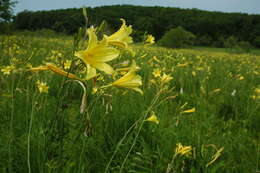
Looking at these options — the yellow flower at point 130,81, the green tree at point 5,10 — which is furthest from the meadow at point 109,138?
the green tree at point 5,10

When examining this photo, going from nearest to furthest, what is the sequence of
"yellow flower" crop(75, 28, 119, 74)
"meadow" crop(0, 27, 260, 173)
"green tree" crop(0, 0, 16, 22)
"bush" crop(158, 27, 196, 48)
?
1. "yellow flower" crop(75, 28, 119, 74)
2. "meadow" crop(0, 27, 260, 173)
3. "green tree" crop(0, 0, 16, 22)
4. "bush" crop(158, 27, 196, 48)

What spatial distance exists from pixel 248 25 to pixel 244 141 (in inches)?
1760

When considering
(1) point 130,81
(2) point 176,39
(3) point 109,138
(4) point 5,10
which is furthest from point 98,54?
(2) point 176,39

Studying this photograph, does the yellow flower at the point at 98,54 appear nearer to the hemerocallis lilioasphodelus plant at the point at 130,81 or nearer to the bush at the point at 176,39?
the hemerocallis lilioasphodelus plant at the point at 130,81

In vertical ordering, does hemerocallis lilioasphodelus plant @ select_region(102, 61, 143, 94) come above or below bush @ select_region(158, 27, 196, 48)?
below

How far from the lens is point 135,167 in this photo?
1200 mm

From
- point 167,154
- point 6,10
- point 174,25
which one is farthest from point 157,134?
point 174,25

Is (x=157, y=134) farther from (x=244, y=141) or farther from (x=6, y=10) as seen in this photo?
(x=6, y=10)

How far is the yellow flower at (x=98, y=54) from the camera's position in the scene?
591 mm

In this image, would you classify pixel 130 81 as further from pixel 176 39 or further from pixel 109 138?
pixel 176 39

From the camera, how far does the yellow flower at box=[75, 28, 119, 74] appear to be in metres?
0.59

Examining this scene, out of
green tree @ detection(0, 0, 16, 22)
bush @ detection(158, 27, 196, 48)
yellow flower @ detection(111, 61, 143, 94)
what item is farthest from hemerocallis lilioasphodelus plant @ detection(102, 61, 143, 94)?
bush @ detection(158, 27, 196, 48)

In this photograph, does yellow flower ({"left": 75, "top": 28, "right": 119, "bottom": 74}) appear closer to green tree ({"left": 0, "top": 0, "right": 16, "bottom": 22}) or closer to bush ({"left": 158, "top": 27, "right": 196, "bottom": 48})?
green tree ({"left": 0, "top": 0, "right": 16, "bottom": 22})

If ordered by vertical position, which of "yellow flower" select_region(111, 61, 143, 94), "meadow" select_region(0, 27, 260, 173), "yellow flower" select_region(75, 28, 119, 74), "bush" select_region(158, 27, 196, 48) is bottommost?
"meadow" select_region(0, 27, 260, 173)
